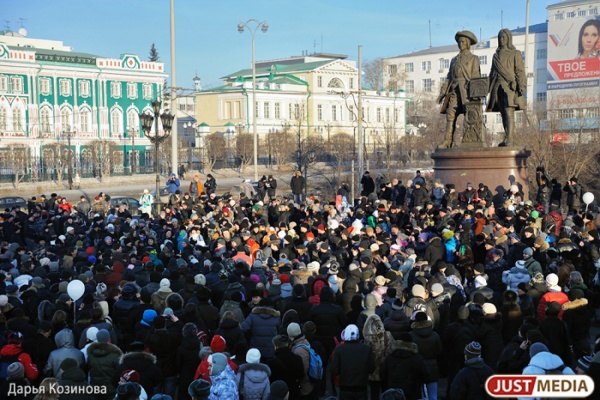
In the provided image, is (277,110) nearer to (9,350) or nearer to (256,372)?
(9,350)

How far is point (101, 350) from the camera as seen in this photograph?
28.2 feet

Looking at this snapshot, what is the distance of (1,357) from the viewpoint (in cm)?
869

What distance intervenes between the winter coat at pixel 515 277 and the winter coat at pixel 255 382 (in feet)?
16.9

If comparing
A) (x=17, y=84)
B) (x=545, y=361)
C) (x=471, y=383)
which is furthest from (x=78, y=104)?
(x=545, y=361)

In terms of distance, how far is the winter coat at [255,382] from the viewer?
310 inches

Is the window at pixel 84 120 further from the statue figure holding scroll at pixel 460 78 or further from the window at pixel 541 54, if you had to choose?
the statue figure holding scroll at pixel 460 78

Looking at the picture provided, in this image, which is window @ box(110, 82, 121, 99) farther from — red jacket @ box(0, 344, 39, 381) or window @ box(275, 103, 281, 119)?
red jacket @ box(0, 344, 39, 381)

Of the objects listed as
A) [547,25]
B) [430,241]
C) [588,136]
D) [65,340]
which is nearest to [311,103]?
[547,25]

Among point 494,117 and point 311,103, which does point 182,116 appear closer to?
point 311,103

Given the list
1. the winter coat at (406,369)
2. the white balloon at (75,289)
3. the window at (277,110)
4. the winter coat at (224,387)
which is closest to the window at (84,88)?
the window at (277,110)

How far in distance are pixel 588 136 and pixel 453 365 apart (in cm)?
3784

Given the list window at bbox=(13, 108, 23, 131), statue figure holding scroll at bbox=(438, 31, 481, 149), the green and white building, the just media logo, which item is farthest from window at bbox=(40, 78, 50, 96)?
the just media logo

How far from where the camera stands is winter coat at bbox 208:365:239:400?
764cm

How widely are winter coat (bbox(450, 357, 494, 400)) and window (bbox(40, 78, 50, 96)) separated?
70.5m
